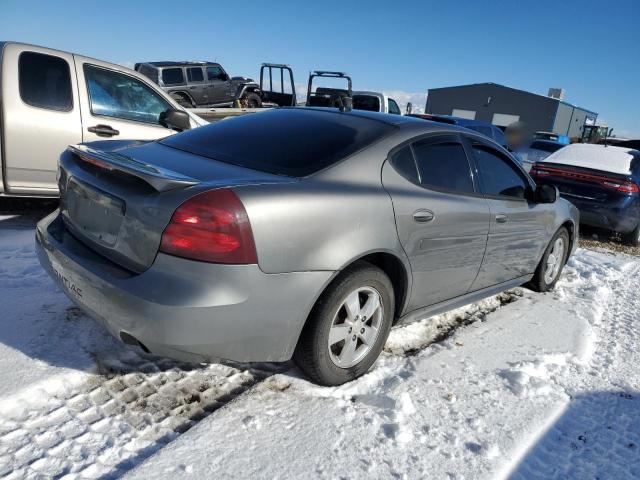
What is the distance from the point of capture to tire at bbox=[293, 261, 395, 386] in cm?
243

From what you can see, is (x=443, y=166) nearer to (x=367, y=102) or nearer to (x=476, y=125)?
(x=476, y=125)

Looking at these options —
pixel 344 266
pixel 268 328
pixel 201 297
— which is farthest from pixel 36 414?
pixel 344 266

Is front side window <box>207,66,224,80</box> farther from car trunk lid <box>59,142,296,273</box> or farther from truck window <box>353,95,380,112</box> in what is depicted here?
car trunk lid <box>59,142,296,273</box>

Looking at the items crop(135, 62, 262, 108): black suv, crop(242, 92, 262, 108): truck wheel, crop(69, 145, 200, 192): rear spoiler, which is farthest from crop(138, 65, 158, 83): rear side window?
crop(69, 145, 200, 192): rear spoiler

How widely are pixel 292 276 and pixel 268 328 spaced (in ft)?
0.86

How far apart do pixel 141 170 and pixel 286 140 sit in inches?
37.6

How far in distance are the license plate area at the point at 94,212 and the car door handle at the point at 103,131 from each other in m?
2.60

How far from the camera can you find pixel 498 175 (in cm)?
373

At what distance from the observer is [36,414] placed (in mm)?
2201

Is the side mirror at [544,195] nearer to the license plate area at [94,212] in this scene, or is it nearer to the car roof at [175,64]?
the license plate area at [94,212]

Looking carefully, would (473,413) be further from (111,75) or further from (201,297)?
(111,75)

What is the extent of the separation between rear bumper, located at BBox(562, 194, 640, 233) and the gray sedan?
176 inches

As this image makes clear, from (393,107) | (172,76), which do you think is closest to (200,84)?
(172,76)


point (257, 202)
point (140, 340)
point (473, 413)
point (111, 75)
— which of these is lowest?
point (473, 413)
